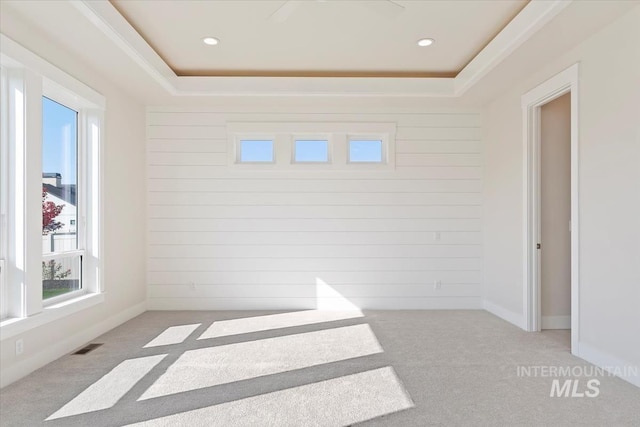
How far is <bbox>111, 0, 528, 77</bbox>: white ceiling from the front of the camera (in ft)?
10.9

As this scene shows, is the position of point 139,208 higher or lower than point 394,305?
higher

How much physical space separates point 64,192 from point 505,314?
5.05 metres

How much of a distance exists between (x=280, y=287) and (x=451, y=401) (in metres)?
3.06

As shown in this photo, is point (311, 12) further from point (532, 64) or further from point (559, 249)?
point (559, 249)

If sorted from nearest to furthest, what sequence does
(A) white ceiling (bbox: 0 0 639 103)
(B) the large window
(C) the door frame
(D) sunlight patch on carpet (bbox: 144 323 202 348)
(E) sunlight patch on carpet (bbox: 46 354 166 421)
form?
(E) sunlight patch on carpet (bbox: 46 354 166 421) → (A) white ceiling (bbox: 0 0 639 103) → (B) the large window → (D) sunlight patch on carpet (bbox: 144 323 202 348) → (C) the door frame

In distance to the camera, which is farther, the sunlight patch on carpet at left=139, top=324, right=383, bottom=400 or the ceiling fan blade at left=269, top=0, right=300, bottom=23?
the sunlight patch on carpet at left=139, top=324, right=383, bottom=400

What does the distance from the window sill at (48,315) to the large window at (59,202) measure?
0.18 m

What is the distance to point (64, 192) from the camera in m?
3.79

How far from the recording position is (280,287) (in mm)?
5301

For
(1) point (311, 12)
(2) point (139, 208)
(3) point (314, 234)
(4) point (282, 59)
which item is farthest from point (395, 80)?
(2) point (139, 208)

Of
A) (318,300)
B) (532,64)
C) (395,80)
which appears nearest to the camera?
(532,64)

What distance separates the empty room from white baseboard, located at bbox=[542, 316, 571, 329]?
76mm

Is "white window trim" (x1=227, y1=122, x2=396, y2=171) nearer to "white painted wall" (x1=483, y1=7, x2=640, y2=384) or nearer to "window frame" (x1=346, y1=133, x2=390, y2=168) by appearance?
"window frame" (x1=346, y1=133, x2=390, y2=168)

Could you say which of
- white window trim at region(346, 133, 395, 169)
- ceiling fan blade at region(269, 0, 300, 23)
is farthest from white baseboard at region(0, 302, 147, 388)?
white window trim at region(346, 133, 395, 169)
